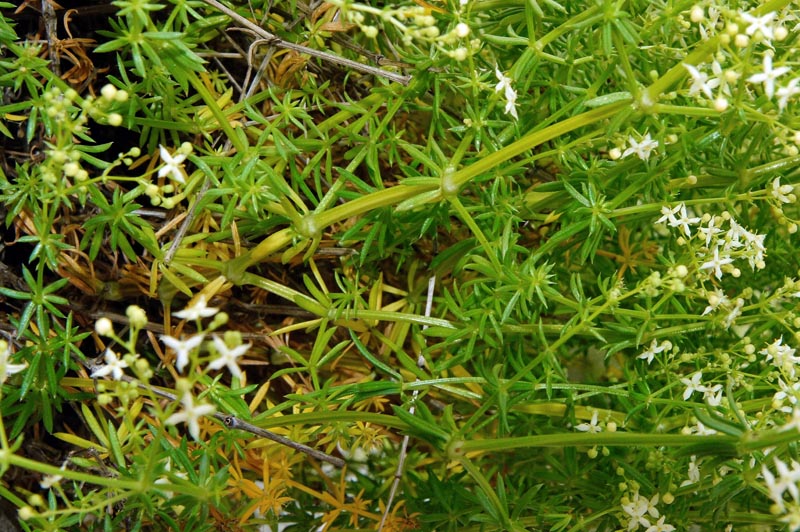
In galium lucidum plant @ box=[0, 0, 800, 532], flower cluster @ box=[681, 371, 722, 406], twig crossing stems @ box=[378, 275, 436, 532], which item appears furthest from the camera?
twig crossing stems @ box=[378, 275, 436, 532]

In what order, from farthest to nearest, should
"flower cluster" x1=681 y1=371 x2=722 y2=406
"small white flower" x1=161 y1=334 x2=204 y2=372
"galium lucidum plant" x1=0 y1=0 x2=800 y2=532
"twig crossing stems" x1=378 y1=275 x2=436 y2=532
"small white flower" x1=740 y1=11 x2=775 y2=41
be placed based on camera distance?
"twig crossing stems" x1=378 y1=275 x2=436 y2=532 < "flower cluster" x1=681 y1=371 x2=722 y2=406 < "galium lucidum plant" x1=0 y1=0 x2=800 y2=532 < "small white flower" x1=740 y1=11 x2=775 y2=41 < "small white flower" x1=161 y1=334 x2=204 y2=372

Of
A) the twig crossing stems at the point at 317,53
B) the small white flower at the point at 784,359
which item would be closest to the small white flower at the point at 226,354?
the twig crossing stems at the point at 317,53

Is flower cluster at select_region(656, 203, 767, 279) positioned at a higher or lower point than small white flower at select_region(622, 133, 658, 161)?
lower

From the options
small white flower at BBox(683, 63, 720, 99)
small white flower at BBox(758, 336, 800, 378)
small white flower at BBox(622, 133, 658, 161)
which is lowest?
small white flower at BBox(758, 336, 800, 378)

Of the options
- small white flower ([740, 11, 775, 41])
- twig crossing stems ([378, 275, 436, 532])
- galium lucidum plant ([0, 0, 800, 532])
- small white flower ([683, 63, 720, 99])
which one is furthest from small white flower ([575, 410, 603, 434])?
small white flower ([740, 11, 775, 41])

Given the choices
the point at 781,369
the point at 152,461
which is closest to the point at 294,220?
the point at 152,461

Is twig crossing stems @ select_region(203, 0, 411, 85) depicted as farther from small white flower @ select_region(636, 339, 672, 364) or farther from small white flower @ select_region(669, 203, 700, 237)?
small white flower @ select_region(636, 339, 672, 364)

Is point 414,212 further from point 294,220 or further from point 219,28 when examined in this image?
point 219,28

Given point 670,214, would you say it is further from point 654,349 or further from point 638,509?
point 638,509

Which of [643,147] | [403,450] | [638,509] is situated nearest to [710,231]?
[643,147]

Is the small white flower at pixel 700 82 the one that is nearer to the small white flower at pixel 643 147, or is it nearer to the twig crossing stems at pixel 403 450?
the small white flower at pixel 643 147
